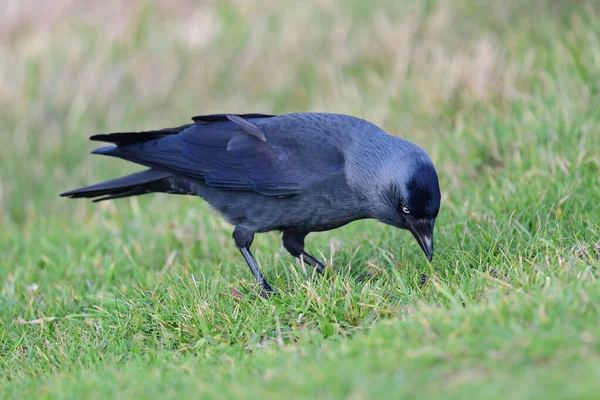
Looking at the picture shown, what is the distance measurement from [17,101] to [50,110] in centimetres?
41

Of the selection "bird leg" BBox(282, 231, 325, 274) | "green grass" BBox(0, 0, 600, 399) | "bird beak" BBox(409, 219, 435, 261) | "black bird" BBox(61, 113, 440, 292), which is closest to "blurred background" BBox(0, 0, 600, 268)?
"green grass" BBox(0, 0, 600, 399)

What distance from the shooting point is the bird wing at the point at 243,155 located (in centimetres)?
435

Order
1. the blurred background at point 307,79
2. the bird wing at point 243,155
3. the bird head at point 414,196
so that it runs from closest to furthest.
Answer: the bird head at point 414,196 < the bird wing at point 243,155 < the blurred background at point 307,79

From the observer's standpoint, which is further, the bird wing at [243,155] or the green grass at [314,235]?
the bird wing at [243,155]

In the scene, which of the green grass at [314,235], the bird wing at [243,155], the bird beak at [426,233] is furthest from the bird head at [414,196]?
the bird wing at [243,155]

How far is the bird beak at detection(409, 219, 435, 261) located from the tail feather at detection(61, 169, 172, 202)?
5.71 ft

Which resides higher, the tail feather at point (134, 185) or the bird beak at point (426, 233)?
the tail feather at point (134, 185)

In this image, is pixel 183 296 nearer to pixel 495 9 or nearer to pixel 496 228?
pixel 496 228

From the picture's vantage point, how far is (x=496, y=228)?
4258 millimetres

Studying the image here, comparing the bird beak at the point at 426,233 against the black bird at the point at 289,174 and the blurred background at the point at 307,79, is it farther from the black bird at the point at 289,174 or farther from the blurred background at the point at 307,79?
the blurred background at the point at 307,79

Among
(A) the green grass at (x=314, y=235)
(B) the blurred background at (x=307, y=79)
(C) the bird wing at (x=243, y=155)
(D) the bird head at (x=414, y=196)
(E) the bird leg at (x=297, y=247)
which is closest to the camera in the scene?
(A) the green grass at (x=314, y=235)

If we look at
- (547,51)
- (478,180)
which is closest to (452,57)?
(547,51)

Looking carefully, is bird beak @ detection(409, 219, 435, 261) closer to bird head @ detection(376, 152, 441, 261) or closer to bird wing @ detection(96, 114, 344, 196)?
bird head @ detection(376, 152, 441, 261)

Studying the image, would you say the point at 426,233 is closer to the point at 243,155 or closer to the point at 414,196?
the point at 414,196
